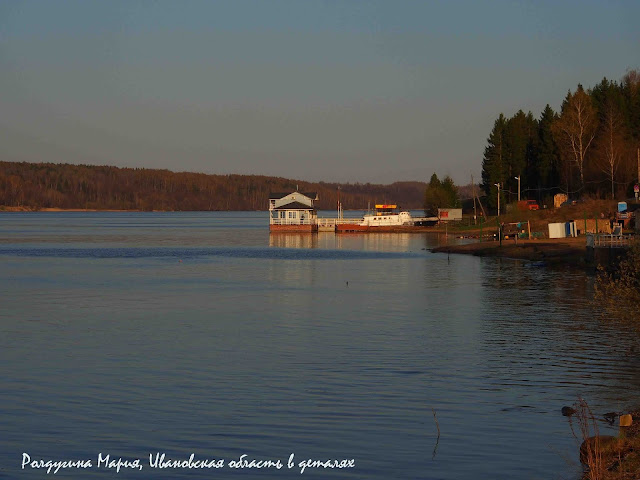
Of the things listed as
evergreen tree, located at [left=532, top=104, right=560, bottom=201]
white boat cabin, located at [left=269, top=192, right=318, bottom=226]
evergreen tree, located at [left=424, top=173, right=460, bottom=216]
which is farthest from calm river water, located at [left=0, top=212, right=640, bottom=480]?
evergreen tree, located at [left=424, top=173, right=460, bottom=216]

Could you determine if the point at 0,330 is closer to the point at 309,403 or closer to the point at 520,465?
the point at 309,403

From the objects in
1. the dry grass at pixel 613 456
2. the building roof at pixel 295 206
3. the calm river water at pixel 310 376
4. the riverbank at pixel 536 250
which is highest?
the building roof at pixel 295 206

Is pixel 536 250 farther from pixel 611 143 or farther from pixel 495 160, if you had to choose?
pixel 495 160

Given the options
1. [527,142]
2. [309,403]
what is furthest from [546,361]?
[527,142]

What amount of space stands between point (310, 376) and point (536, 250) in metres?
50.8

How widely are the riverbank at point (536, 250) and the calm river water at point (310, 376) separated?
40.4ft

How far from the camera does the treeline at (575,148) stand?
93431mm

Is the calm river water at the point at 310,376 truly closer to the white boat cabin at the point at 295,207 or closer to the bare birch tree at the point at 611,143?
the bare birch tree at the point at 611,143

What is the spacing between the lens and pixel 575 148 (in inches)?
3907

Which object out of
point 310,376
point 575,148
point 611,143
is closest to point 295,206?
point 575,148

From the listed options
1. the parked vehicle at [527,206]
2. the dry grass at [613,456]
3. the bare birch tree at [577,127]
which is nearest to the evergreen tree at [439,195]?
the parked vehicle at [527,206]

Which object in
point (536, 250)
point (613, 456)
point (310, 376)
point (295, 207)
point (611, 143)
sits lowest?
point (310, 376)

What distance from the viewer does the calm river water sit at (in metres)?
16.2

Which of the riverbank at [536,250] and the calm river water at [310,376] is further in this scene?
the riverbank at [536,250]
